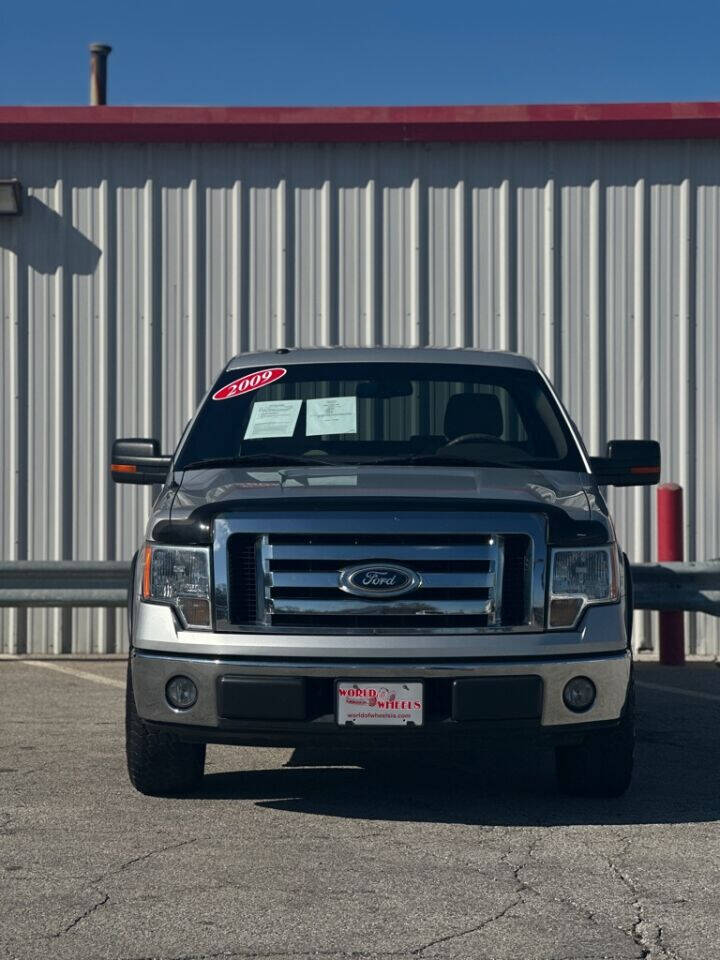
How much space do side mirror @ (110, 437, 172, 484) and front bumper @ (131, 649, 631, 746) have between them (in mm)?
1556

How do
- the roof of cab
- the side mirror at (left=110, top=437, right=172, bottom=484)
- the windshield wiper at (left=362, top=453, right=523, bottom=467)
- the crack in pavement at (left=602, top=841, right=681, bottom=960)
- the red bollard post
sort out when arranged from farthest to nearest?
the red bollard post
the roof of cab
the side mirror at (left=110, top=437, right=172, bottom=484)
the windshield wiper at (left=362, top=453, right=523, bottom=467)
the crack in pavement at (left=602, top=841, right=681, bottom=960)

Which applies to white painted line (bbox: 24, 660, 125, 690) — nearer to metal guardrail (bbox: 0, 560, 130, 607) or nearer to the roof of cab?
metal guardrail (bbox: 0, 560, 130, 607)

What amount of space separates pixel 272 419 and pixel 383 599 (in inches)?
65.7

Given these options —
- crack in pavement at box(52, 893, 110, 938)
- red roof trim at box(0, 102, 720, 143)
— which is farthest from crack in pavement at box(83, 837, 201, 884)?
red roof trim at box(0, 102, 720, 143)

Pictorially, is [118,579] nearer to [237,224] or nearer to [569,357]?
[237,224]

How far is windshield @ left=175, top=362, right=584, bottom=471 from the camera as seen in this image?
657 centimetres

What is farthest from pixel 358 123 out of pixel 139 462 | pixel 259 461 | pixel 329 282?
pixel 259 461

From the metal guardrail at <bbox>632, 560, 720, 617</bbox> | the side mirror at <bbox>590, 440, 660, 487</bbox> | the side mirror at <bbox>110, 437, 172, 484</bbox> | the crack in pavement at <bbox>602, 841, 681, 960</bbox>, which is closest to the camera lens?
the crack in pavement at <bbox>602, 841, 681, 960</bbox>

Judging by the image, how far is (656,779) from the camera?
6422mm

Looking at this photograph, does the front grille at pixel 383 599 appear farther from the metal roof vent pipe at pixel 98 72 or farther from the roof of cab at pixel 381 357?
the metal roof vent pipe at pixel 98 72

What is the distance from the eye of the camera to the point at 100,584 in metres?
9.54

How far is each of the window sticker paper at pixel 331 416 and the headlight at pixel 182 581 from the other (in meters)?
1.34

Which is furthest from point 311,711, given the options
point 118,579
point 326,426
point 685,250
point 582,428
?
point 685,250

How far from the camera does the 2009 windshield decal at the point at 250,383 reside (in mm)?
7047
